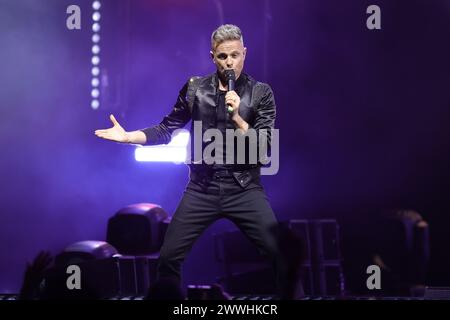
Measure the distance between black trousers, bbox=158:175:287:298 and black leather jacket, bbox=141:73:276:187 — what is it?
0.26 feet

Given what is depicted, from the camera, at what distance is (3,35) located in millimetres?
7094

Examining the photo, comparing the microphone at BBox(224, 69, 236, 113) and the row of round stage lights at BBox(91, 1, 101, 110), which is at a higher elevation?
the row of round stage lights at BBox(91, 1, 101, 110)

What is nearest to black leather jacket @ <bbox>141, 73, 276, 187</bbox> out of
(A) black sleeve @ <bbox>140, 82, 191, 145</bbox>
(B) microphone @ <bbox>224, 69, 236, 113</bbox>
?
(A) black sleeve @ <bbox>140, 82, 191, 145</bbox>

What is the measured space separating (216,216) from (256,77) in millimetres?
2549

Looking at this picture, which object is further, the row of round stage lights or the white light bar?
the row of round stage lights

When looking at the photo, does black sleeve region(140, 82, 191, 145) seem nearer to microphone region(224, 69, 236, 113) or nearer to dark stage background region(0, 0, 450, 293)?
microphone region(224, 69, 236, 113)

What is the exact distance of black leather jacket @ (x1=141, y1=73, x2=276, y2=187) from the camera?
4.59 meters

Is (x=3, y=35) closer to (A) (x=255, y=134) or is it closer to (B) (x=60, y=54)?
(B) (x=60, y=54)

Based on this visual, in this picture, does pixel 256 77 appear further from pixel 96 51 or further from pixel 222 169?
pixel 222 169

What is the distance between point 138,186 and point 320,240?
1989 mm

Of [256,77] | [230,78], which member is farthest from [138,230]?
[230,78]

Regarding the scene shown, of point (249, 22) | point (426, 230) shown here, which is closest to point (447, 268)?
point (426, 230)

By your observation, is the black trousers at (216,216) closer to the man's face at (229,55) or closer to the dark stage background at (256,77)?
the man's face at (229,55)

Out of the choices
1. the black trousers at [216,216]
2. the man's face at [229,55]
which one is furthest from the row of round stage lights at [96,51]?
the black trousers at [216,216]
